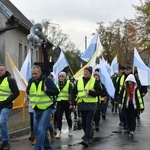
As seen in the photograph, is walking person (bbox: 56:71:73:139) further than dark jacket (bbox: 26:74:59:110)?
Yes

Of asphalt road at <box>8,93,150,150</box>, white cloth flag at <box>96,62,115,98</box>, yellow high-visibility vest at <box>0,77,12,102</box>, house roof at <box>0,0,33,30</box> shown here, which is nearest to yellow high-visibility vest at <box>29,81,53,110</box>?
yellow high-visibility vest at <box>0,77,12,102</box>

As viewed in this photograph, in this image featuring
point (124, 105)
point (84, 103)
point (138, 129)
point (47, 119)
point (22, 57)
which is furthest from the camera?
point (22, 57)

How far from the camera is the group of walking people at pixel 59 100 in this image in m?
8.37

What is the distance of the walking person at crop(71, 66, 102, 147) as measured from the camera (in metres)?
9.84

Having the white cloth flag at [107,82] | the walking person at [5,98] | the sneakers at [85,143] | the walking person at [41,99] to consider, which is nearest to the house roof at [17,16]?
the white cloth flag at [107,82]

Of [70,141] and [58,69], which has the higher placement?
[58,69]

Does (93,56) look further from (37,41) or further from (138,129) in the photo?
(37,41)

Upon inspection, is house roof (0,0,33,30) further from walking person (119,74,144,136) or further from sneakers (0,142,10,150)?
sneakers (0,142,10,150)

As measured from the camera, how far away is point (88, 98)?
9969 mm

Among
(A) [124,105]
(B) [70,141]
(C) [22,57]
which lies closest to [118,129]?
(A) [124,105]

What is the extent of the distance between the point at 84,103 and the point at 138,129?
3.47m

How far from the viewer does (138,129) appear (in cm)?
1283

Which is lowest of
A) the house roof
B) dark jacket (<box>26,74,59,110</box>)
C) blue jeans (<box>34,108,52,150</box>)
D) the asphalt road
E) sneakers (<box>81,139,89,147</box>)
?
the asphalt road

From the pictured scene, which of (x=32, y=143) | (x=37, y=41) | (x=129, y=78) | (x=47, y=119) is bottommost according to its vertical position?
(x=32, y=143)
